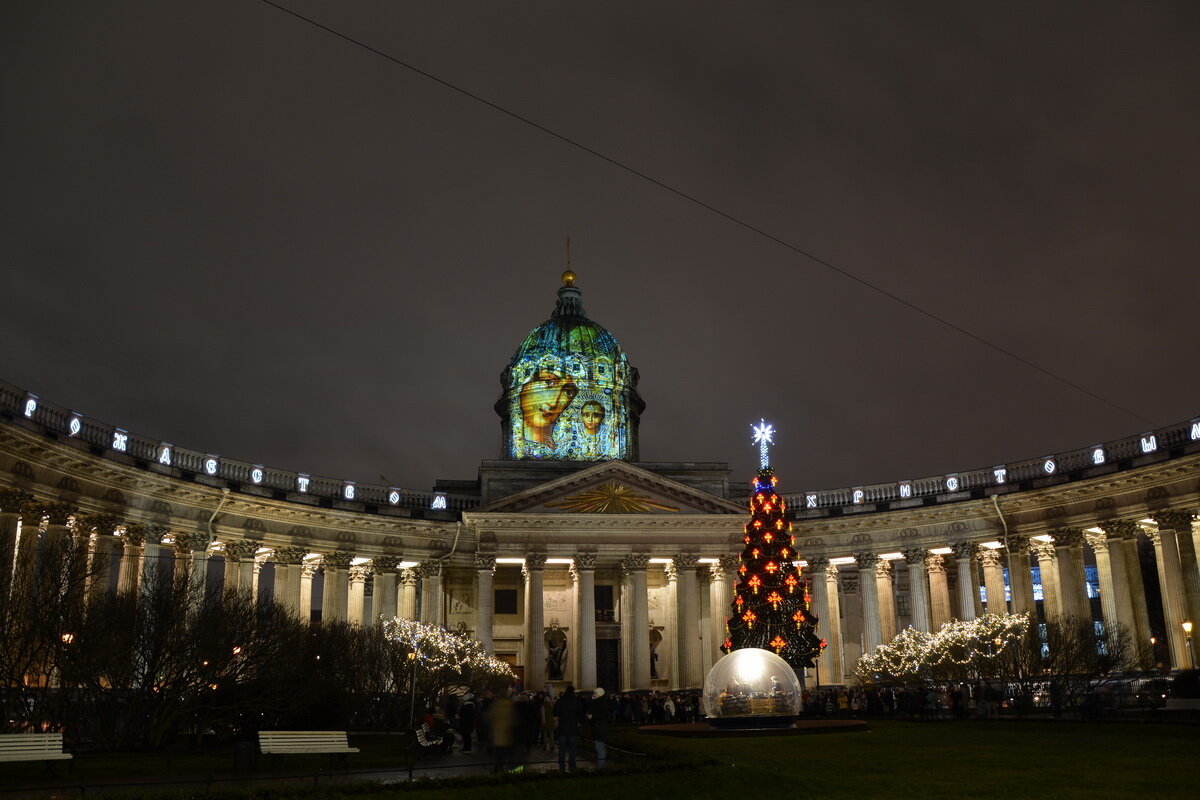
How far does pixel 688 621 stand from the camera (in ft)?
209

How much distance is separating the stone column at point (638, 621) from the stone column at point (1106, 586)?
24326 mm

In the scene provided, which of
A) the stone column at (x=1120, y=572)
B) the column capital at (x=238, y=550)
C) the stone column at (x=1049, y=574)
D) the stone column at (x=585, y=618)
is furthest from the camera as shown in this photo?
the stone column at (x=585, y=618)

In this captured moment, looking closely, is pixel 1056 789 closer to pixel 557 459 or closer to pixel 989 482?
pixel 989 482

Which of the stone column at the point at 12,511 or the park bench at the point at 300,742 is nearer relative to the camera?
the park bench at the point at 300,742

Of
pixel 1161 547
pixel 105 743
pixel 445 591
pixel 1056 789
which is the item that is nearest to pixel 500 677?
pixel 445 591

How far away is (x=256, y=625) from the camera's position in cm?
3509

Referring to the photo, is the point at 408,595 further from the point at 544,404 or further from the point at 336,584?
the point at 544,404

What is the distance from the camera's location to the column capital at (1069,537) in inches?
2212

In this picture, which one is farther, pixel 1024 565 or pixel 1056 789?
pixel 1024 565

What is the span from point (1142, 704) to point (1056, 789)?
24.9 meters

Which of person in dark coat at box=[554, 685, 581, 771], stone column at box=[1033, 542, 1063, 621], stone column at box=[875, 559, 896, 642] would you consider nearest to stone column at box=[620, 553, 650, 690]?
stone column at box=[875, 559, 896, 642]

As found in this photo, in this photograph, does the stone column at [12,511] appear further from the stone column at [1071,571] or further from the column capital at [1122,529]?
the column capital at [1122,529]

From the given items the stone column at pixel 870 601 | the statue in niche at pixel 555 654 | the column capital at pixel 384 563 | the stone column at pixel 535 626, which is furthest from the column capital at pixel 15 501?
the stone column at pixel 870 601

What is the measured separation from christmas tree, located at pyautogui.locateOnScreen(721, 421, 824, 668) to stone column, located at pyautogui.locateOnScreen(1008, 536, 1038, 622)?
1670cm
